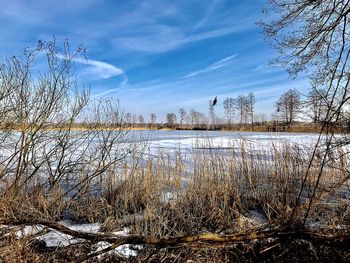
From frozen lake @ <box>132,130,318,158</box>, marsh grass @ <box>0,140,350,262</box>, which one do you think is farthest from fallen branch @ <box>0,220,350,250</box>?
frozen lake @ <box>132,130,318,158</box>

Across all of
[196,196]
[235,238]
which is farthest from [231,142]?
[235,238]

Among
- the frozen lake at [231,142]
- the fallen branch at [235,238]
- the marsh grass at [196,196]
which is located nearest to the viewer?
the fallen branch at [235,238]

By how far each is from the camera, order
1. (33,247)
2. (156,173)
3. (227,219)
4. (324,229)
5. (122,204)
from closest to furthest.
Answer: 1. (324,229)
2. (33,247)
3. (227,219)
4. (122,204)
5. (156,173)

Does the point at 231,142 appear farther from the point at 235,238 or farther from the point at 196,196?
the point at 235,238

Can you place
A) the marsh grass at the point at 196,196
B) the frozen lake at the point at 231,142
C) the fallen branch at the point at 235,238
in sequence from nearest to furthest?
the fallen branch at the point at 235,238 < the marsh grass at the point at 196,196 < the frozen lake at the point at 231,142

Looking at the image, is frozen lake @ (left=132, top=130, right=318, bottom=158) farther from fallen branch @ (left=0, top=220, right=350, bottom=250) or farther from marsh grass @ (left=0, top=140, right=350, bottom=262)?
fallen branch @ (left=0, top=220, right=350, bottom=250)

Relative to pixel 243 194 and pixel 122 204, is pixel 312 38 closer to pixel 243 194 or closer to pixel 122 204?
pixel 243 194

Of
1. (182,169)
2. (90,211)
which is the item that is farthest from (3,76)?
(182,169)

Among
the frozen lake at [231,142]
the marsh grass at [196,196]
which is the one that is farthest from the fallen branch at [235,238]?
the frozen lake at [231,142]

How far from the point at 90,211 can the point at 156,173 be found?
1320 millimetres

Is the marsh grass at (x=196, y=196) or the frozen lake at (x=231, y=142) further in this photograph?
the frozen lake at (x=231, y=142)

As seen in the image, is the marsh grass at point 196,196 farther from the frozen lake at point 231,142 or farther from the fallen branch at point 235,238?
the fallen branch at point 235,238

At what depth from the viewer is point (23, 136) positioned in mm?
5180

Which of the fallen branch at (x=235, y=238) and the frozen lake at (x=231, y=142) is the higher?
the frozen lake at (x=231, y=142)
